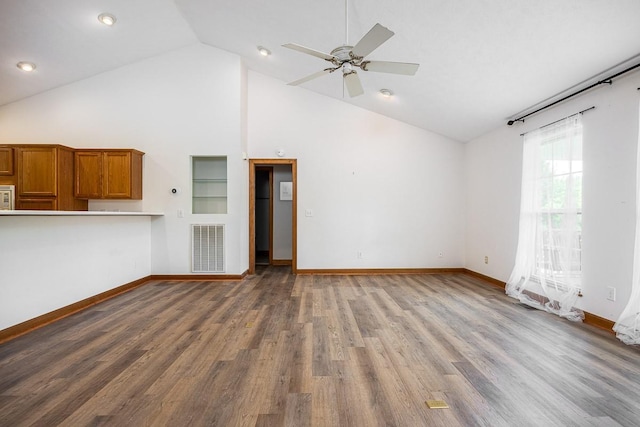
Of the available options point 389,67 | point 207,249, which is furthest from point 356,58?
point 207,249

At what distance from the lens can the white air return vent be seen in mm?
5062

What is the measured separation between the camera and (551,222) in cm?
355

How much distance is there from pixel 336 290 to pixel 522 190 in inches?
113

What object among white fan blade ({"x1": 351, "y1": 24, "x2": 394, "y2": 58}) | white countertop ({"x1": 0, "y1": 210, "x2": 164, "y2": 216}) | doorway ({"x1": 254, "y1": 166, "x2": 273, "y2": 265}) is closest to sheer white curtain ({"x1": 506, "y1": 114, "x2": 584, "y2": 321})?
white fan blade ({"x1": 351, "y1": 24, "x2": 394, "y2": 58})

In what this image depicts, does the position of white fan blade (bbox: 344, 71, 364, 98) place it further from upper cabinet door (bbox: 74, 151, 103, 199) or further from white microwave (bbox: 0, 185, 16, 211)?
white microwave (bbox: 0, 185, 16, 211)

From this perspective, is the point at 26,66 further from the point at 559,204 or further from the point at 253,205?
the point at 559,204

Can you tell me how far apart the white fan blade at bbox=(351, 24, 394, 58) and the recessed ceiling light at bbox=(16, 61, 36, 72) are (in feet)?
16.4

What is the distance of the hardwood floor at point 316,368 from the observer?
1659mm

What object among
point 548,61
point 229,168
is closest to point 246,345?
point 229,168

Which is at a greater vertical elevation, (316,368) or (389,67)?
(389,67)

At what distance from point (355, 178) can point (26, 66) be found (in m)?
5.30

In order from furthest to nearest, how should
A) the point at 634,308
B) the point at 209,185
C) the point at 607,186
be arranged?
1. the point at 209,185
2. the point at 607,186
3. the point at 634,308

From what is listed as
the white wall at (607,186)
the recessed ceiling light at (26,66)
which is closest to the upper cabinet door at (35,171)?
the recessed ceiling light at (26,66)

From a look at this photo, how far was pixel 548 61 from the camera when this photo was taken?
2928mm
